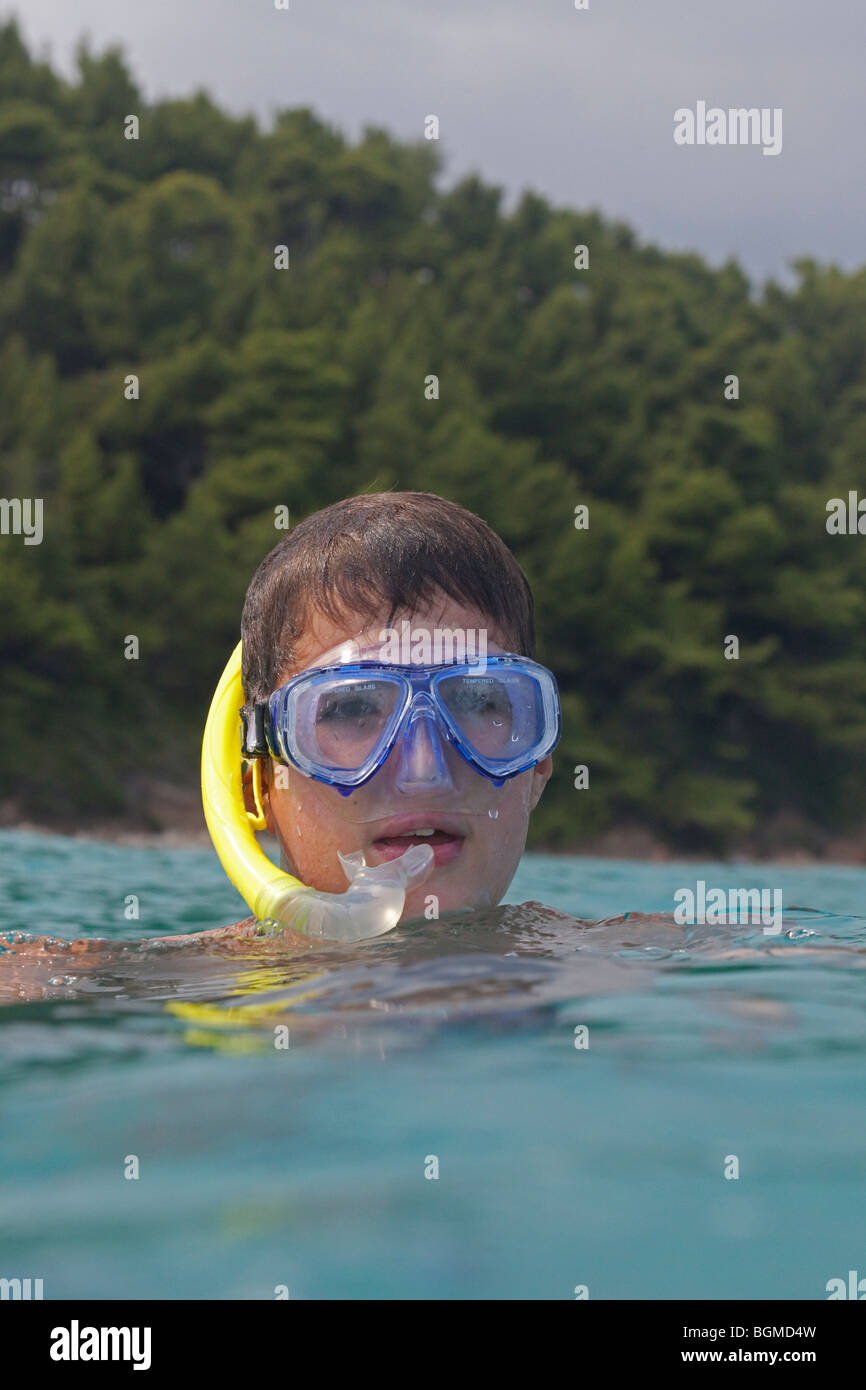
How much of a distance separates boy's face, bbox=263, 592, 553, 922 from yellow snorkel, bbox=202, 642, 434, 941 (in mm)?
47

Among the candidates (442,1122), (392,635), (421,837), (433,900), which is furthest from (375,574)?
(442,1122)

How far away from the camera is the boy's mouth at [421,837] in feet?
9.37

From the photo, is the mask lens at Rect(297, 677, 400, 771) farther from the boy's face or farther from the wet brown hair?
the wet brown hair

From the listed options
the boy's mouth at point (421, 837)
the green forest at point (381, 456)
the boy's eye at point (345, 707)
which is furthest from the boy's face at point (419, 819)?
the green forest at point (381, 456)

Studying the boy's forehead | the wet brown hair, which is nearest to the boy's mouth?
the boy's forehead

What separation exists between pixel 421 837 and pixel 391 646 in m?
0.39

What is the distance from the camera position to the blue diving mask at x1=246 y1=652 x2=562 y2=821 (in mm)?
2852

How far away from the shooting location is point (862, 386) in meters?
32.4

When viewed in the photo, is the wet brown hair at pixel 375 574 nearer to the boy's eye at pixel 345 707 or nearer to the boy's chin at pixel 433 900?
the boy's eye at pixel 345 707

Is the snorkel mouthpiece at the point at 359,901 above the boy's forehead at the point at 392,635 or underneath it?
underneath

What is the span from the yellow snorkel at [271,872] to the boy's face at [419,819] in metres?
0.05

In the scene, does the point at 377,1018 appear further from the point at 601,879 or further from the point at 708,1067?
the point at 601,879

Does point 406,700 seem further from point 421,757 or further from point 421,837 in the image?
point 421,837

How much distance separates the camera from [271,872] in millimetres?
3039
